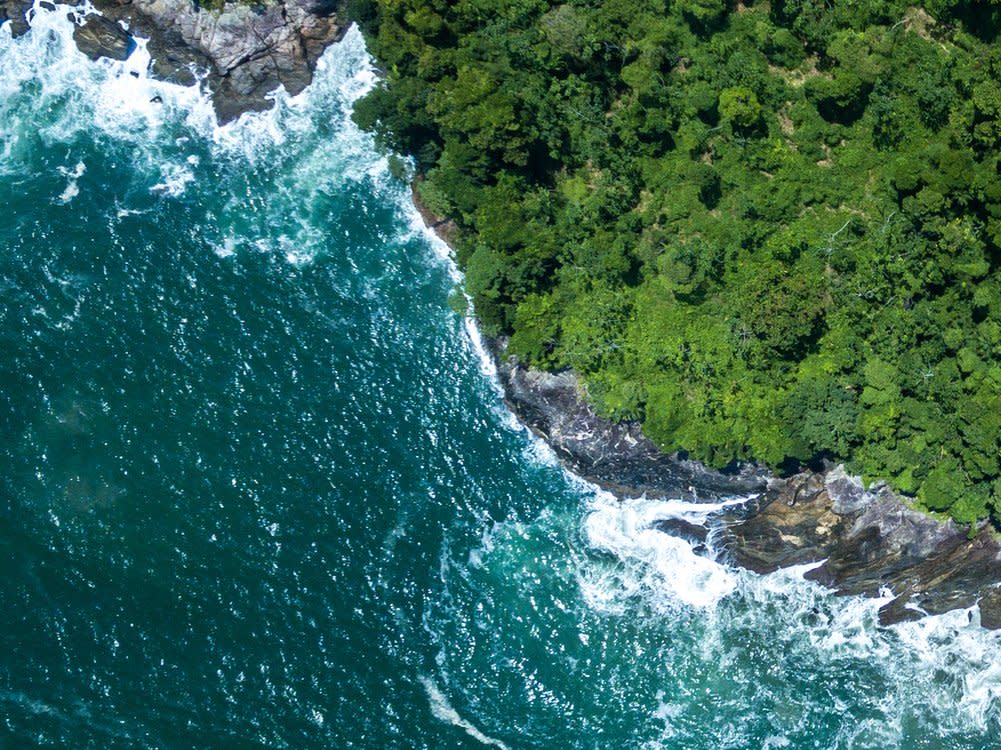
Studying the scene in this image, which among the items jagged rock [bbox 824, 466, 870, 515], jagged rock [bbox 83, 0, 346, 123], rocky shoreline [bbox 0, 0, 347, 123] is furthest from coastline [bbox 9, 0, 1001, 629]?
rocky shoreline [bbox 0, 0, 347, 123]

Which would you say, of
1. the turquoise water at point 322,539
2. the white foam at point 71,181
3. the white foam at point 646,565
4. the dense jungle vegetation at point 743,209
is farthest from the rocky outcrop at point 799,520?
the white foam at point 71,181

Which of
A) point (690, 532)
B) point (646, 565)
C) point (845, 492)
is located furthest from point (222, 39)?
point (845, 492)

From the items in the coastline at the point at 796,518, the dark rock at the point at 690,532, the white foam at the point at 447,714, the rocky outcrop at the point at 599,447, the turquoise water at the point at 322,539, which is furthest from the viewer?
the dark rock at the point at 690,532

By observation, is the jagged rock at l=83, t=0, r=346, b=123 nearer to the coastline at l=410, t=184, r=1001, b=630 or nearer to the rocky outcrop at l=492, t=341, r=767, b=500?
the coastline at l=410, t=184, r=1001, b=630

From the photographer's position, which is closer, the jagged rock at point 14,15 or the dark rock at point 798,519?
the dark rock at point 798,519

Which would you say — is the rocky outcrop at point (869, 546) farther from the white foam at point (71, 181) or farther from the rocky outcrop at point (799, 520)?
the white foam at point (71, 181)
